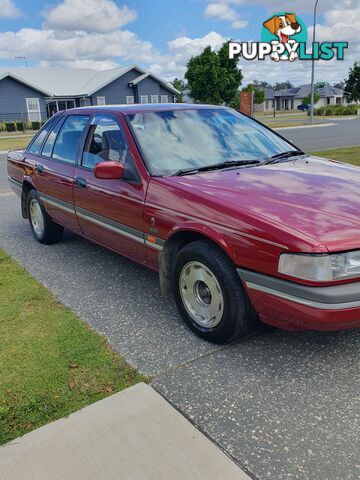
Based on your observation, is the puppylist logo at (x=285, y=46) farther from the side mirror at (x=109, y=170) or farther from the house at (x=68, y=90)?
the side mirror at (x=109, y=170)

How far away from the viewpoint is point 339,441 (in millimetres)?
2354

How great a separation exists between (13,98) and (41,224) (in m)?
35.9

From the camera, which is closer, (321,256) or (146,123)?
(321,256)

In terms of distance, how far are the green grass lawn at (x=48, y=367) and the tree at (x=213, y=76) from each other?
32160 millimetres

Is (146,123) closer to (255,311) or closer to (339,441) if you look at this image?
(255,311)

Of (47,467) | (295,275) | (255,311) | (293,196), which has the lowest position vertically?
(47,467)

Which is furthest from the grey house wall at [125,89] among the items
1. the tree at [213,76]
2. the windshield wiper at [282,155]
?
the windshield wiper at [282,155]

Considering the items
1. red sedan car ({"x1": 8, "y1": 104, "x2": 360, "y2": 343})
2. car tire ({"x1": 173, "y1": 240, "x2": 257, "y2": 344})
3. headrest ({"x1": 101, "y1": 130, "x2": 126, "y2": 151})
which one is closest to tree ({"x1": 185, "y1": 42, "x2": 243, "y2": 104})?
red sedan car ({"x1": 8, "y1": 104, "x2": 360, "y2": 343})

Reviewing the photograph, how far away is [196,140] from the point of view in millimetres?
4027

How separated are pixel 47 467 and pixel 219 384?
107 cm

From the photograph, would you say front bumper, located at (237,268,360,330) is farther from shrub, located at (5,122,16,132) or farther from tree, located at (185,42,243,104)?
shrub, located at (5,122,16,132)

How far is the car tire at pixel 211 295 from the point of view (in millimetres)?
3010

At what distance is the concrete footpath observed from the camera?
2207mm

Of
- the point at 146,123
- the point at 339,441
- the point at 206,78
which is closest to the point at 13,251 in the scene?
the point at 146,123
